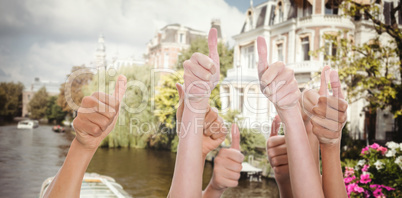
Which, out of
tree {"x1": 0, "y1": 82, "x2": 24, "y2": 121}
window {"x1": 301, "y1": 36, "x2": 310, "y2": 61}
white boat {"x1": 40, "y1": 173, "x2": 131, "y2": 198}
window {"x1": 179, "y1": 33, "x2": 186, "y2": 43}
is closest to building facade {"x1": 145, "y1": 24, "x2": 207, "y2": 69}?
window {"x1": 179, "y1": 33, "x2": 186, "y2": 43}

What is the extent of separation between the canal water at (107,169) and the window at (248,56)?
15.6 ft

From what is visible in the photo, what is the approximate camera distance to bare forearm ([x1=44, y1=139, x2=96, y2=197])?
63cm

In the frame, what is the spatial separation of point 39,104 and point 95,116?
31222mm

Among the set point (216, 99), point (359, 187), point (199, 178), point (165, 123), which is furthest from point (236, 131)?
point (165, 123)

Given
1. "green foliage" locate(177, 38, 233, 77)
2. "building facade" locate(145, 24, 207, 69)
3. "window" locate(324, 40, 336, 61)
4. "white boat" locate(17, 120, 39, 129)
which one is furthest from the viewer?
"building facade" locate(145, 24, 207, 69)

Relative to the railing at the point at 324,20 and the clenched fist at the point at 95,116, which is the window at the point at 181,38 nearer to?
the railing at the point at 324,20

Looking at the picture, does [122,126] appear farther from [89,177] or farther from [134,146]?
[89,177]

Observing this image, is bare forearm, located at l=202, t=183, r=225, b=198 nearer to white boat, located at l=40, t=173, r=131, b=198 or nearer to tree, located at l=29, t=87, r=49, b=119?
white boat, located at l=40, t=173, r=131, b=198

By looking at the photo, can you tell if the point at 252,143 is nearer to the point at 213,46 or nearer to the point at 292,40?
the point at 292,40

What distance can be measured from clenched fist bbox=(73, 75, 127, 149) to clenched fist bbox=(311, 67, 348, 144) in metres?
0.45

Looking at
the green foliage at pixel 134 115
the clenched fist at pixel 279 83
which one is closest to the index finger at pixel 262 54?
the clenched fist at pixel 279 83

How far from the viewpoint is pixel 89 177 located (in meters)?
4.98

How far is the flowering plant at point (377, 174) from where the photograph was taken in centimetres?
267

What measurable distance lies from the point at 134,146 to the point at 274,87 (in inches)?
586
